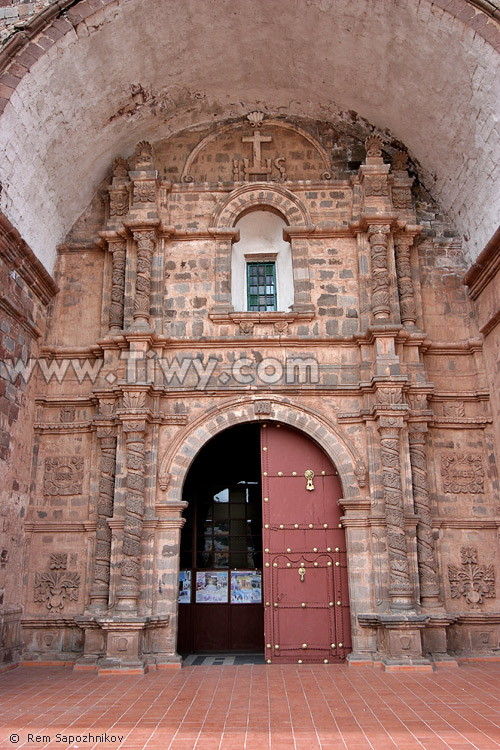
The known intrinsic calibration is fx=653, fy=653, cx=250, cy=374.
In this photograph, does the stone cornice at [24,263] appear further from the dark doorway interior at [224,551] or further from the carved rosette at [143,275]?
the dark doorway interior at [224,551]

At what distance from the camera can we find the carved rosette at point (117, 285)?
9.38 metres

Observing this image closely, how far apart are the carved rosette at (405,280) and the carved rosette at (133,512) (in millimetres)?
4042

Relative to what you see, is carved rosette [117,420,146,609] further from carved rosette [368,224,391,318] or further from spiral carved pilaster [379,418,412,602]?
carved rosette [368,224,391,318]

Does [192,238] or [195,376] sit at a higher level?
[192,238]

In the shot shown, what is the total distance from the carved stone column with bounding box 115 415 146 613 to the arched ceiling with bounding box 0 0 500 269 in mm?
3017

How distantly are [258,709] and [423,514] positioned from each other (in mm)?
3603

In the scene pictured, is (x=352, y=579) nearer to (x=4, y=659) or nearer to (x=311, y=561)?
(x=311, y=561)

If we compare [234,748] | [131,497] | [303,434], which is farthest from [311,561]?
[234,748]

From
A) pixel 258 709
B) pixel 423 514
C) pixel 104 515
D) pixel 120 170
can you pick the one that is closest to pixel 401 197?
pixel 120 170

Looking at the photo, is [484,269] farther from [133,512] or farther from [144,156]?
[133,512]

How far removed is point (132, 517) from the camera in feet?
27.0

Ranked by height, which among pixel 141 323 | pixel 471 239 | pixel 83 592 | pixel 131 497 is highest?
pixel 471 239

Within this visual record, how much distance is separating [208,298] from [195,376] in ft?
3.98

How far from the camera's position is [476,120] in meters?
8.46
